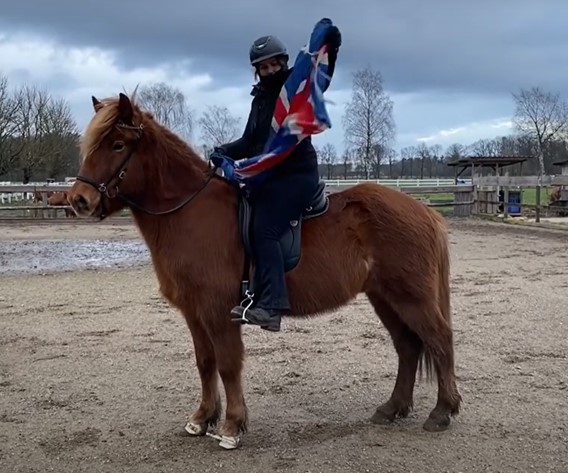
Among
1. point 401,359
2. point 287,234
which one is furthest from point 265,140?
point 401,359

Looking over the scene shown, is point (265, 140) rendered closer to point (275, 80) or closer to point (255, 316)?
point (275, 80)

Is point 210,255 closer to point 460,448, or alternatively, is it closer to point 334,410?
point 334,410

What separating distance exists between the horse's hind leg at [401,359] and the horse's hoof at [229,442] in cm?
102

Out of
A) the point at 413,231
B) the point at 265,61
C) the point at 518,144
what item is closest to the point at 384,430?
the point at 413,231

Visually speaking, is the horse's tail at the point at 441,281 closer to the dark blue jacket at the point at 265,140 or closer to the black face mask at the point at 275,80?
the dark blue jacket at the point at 265,140

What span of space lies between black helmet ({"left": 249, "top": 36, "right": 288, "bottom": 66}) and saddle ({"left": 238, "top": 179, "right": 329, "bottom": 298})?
0.86m

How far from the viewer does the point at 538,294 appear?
8.58 metres

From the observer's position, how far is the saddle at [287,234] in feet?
12.7

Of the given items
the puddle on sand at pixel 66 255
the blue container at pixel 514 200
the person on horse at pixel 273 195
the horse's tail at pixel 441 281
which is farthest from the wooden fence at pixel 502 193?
the person on horse at pixel 273 195

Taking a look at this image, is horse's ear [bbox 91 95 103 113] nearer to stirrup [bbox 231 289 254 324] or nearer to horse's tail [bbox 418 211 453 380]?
stirrup [bbox 231 289 254 324]

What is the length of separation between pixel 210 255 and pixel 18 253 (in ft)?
36.4

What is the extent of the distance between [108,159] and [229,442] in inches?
75.2

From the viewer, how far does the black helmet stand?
12.4 feet

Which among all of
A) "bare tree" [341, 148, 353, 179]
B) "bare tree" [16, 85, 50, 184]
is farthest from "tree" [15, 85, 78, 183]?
"bare tree" [341, 148, 353, 179]
